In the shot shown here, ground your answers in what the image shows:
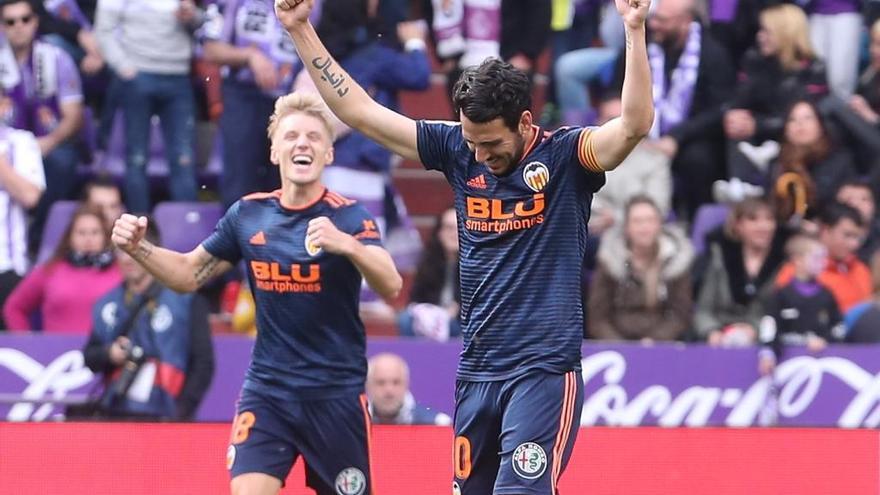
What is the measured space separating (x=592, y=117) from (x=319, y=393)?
5641mm

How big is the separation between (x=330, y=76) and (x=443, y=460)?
2307mm

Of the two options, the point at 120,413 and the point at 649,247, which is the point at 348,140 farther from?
the point at 120,413

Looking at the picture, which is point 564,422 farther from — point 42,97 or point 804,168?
point 42,97

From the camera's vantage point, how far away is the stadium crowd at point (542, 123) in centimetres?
1104

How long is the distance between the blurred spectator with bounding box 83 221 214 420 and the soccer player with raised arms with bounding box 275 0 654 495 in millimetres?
3456

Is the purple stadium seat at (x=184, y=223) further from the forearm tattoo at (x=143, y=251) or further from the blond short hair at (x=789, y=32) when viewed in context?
the forearm tattoo at (x=143, y=251)

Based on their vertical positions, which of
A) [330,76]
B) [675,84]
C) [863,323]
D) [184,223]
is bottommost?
[863,323]

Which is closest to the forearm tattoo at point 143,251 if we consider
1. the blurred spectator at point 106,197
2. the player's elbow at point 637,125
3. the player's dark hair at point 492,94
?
the player's dark hair at point 492,94

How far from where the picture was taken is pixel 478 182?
20.8ft

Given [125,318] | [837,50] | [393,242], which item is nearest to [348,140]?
[393,242]

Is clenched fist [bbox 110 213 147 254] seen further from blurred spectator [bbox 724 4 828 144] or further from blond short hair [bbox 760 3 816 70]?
blond short hair [bbox 760 3 816 70]

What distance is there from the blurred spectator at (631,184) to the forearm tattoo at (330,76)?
215 inches

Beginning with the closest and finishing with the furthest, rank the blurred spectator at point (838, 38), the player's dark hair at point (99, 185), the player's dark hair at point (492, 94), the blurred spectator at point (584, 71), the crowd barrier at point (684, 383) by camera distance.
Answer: the player's dark hair at point (492, 94), the crowd barrier at point (684, 383), the player's dark hair at point (99, 185), the blurred spectator at point (584, 71), the blurred spectator at point (838, 38)

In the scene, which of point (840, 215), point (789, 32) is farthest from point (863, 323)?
point (789, 32)
